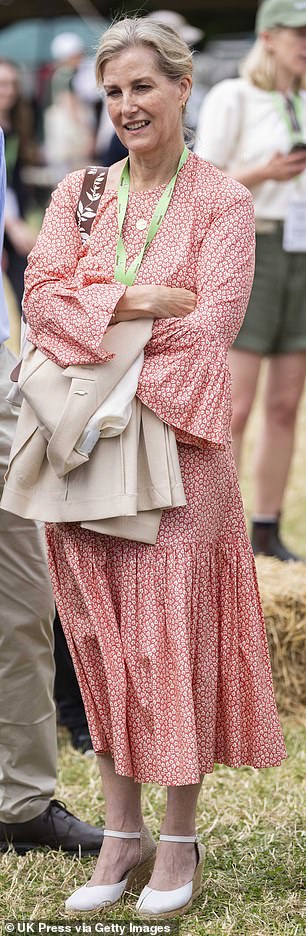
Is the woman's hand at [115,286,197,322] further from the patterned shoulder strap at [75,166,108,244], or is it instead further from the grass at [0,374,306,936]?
the grass at [0,374,306,936]

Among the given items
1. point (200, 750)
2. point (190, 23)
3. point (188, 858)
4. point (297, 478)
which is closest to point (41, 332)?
point (200, 750)

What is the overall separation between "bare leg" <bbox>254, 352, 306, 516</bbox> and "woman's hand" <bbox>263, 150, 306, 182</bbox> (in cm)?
78

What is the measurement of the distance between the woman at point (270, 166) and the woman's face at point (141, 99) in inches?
91.9

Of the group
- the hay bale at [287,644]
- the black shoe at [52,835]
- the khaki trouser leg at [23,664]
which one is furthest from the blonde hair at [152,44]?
the hay bale at [287,644]

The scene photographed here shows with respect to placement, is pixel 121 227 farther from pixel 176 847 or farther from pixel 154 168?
pixel 176 847

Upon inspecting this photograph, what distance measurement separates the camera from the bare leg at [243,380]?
17.9 ft

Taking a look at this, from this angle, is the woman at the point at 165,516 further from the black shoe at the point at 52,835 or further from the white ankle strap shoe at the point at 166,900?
the black shoe at the point at 52,835

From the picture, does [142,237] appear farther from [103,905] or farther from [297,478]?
[297,478]

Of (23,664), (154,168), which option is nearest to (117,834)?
(23,664)

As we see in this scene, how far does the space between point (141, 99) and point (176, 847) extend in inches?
62.7

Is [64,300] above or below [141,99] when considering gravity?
below

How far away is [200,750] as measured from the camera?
9.74 feet

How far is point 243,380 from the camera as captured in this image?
5.46 m

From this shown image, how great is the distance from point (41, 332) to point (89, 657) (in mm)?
712
